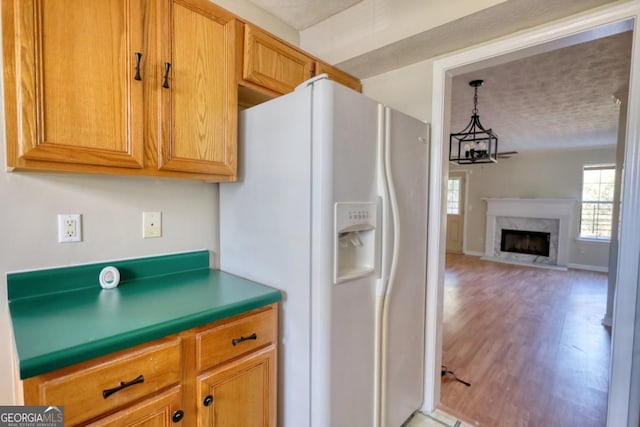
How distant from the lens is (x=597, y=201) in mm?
5984

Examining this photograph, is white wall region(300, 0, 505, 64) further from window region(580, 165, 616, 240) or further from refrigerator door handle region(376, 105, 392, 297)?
window region(580, 165, 616, 240)

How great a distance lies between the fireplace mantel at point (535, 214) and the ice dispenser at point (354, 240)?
269 inches

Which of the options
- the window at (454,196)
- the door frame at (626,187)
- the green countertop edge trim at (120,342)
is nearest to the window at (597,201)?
the window at (454,196)

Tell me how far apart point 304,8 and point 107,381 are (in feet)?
6.88

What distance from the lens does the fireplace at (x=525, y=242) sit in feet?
21.9

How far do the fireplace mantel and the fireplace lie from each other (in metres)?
0.19

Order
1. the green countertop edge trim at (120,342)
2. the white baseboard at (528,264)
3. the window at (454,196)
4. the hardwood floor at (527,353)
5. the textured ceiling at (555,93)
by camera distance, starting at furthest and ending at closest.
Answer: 1. the window at (454,196)
2. the white baseboard at (528,264)
3. the textured ceiling at (555,93)
4. the hardwood floor at (527,353)
5. the green countertop edge trim at (120,342)

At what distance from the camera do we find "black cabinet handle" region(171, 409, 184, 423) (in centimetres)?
100

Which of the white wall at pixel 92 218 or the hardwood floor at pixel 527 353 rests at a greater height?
→ the white wall at pixel 92 218

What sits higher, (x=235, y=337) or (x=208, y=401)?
(x=235, y=337)

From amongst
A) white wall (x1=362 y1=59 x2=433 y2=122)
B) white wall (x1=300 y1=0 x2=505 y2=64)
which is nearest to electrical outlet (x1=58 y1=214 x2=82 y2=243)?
white wall (x1=300 y1=0 x2=505 y2=64)

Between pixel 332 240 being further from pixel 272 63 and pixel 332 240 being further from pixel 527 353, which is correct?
pixel 527 353

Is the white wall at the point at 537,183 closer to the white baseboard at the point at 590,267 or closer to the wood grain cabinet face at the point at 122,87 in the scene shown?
the white baseboard at the point at 590,267

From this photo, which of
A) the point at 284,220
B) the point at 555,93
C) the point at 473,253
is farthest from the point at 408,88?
the point at 473,253
